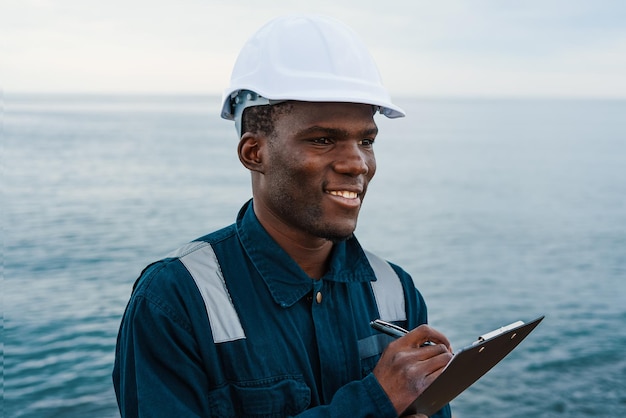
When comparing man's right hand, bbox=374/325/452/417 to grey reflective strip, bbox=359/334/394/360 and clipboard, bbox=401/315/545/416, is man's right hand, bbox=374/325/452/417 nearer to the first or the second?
clipboard, bbox=401/315/545/416

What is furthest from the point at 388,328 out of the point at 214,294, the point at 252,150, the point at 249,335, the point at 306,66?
the point at 306,66

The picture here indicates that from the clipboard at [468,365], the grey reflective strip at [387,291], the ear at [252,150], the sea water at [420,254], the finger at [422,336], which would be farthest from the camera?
the sea water at [420,254]

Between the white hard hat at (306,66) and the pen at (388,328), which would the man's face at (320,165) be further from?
the pen at (388,328)

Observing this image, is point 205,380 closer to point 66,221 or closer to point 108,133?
point 66,221

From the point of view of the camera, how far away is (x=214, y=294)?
2.32 meters

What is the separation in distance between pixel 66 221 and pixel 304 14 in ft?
60.3

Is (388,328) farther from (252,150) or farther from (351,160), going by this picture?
(252,150)

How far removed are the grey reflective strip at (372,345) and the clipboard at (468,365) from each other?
255 mm

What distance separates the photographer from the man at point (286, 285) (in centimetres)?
221

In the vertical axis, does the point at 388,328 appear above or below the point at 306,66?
below

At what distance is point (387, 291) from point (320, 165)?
542 millimetres

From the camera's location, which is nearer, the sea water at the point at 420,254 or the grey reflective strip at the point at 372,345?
the grey reflective strip at the point at 372,345

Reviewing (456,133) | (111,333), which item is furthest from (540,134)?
(111,333)

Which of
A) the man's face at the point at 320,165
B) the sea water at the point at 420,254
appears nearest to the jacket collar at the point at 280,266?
the man's face at the point at 320,165
